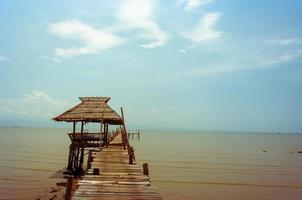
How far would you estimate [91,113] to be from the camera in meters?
24.6

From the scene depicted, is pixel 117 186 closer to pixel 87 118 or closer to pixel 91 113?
pixel 87 118

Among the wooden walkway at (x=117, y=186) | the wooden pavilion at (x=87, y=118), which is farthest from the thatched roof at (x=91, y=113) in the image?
the wooden walkway at (x=117, y=186)

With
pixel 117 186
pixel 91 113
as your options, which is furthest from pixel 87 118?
pixel 117 186

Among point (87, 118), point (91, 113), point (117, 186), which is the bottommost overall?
point (117, 186)

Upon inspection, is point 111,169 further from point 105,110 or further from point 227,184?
point 227,184

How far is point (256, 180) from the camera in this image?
2723 cm

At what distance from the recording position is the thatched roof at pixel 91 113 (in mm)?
23703

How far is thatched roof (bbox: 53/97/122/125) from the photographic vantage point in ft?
77.8

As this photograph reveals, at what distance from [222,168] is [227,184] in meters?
9.25

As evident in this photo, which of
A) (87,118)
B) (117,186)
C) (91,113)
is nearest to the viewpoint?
(117,186)

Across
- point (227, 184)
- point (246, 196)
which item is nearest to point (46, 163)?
point (227, 184)

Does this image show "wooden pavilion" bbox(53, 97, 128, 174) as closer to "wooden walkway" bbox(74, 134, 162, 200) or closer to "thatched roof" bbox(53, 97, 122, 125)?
"thatched roof" bbox(53, 97, 122, 125)

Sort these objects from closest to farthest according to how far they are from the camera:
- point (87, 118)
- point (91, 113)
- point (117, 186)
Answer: point (117, 186), point (87, 118), point (91, 113)

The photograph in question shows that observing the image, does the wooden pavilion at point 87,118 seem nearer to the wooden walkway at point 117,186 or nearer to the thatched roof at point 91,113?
the thatched roof at point 91,113
